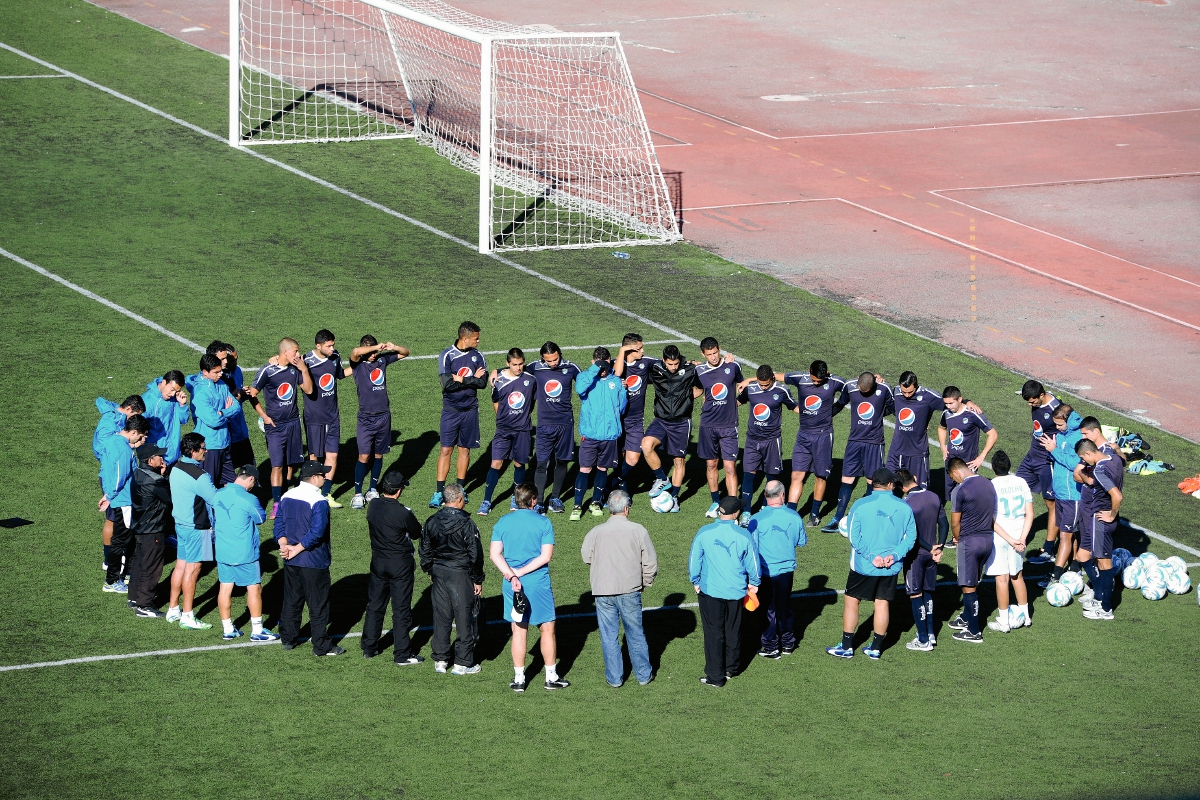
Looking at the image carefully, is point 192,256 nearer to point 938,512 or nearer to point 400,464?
point 400,464

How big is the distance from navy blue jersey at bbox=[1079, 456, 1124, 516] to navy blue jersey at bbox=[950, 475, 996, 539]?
1237 millimetres

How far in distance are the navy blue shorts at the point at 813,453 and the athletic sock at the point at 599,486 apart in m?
2.02

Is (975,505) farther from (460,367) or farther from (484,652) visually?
(460,367)

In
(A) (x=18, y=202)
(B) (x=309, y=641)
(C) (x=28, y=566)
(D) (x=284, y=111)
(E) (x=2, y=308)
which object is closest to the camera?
(B) (x=309, y=641)

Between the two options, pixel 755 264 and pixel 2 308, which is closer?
pixel 2 308

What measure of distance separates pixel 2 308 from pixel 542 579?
1208 cm

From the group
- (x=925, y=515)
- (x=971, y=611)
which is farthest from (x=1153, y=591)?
(x=925, y=515)

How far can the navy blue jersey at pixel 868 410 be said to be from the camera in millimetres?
15492

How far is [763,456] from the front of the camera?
621 inches

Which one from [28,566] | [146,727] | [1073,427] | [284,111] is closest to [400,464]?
[28,566]

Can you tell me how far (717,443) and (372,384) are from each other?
373 cm

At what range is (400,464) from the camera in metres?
16.7

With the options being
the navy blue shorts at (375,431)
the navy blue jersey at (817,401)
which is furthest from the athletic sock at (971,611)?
the navy blue shorts at (375,431)

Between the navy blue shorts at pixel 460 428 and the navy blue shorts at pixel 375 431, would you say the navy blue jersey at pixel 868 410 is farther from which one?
the navy blue shorts at pixel 375 431
